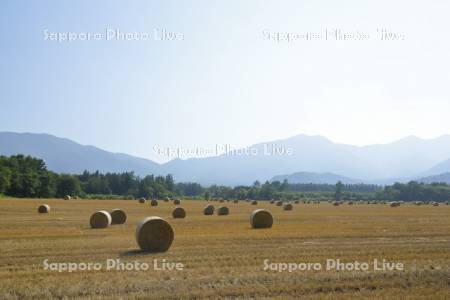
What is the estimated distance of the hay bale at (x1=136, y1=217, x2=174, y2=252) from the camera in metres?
19.2

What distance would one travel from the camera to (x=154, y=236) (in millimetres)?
19281

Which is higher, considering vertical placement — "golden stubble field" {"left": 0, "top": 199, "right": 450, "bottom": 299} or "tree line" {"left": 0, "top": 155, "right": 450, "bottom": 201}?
"tree line" {"left": 0, "top": 155, "right": 450, "bottom": 201}

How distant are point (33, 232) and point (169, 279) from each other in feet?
45.6

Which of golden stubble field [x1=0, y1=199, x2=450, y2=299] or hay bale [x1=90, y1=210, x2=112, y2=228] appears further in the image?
hay bale [x1=90, y1=210, x2=112, y2=228]

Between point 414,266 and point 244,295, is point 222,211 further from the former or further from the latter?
point 244,295

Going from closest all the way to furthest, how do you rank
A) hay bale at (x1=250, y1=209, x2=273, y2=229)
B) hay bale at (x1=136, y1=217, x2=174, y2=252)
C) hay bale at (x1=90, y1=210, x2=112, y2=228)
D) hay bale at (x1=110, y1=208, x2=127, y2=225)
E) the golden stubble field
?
the golden stubble field, hay bale at (x1=136, y1=217, x2=174, y2=252), hay bale at (x1=90, y1=210, x2=112, y2=228), hay bale at (x1=250, y1=209, x2=273, y2=229), hay bale at (x1=110, y1=208, x2=127, y2=225)

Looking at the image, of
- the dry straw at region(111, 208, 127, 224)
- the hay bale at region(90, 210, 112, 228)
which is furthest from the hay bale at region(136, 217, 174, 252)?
the dry straw at region(111, 208, 127, 224)

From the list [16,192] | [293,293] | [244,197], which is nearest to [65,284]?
[293,293]

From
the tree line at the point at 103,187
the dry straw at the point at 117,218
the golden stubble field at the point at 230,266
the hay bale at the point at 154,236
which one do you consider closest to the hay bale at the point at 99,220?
the golden stubble field at the point at 230,266

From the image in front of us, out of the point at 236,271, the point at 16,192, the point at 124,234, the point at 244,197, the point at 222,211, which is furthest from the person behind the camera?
the point at 244,197

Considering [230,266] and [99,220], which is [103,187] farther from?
[230,266]

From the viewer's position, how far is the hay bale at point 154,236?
1919cm

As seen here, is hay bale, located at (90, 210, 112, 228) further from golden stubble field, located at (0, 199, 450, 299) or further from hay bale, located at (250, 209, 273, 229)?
hay bale, located at (250, 209, 273, 229)

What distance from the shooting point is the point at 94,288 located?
40.7 ft
